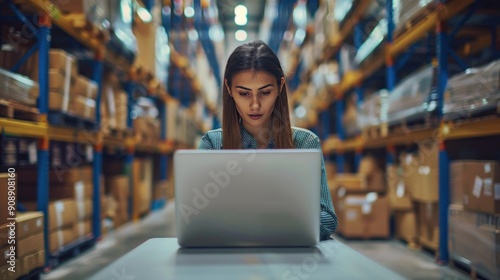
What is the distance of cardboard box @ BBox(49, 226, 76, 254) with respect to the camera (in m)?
3.63

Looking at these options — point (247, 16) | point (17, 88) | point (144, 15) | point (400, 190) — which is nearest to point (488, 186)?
point (400, 190)

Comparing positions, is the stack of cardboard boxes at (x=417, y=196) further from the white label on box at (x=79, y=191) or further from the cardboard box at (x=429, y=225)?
the white label on box at (x=79, y=191)

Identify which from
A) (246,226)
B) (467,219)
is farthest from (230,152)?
(467,219)

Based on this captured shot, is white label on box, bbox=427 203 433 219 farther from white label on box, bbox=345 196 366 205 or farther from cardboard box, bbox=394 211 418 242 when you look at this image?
white label on box, bbox=345 196 366 205

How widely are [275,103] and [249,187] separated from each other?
79 cm

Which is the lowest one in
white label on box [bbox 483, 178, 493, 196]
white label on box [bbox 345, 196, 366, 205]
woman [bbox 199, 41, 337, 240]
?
white label on box [bbox 345, 196, 366, 205]

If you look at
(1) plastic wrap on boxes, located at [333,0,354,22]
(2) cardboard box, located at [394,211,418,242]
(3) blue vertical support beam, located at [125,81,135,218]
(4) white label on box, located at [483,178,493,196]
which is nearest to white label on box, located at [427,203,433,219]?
(2) cardboard box, located at [394,211,418,242]

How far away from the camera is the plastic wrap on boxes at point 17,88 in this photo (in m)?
2.83

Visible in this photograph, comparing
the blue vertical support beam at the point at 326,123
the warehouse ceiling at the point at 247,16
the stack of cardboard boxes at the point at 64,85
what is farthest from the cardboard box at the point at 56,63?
the warehouse ceiling at the point at 247,16

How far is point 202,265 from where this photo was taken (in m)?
1.18

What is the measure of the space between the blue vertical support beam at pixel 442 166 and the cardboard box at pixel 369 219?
3.89 ft

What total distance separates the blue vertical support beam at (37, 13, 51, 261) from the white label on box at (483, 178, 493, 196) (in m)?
3.37

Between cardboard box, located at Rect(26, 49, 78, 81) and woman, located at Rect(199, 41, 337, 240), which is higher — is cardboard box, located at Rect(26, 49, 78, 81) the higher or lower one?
the higher one

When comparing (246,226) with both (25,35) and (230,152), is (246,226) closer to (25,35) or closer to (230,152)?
(230,152)
